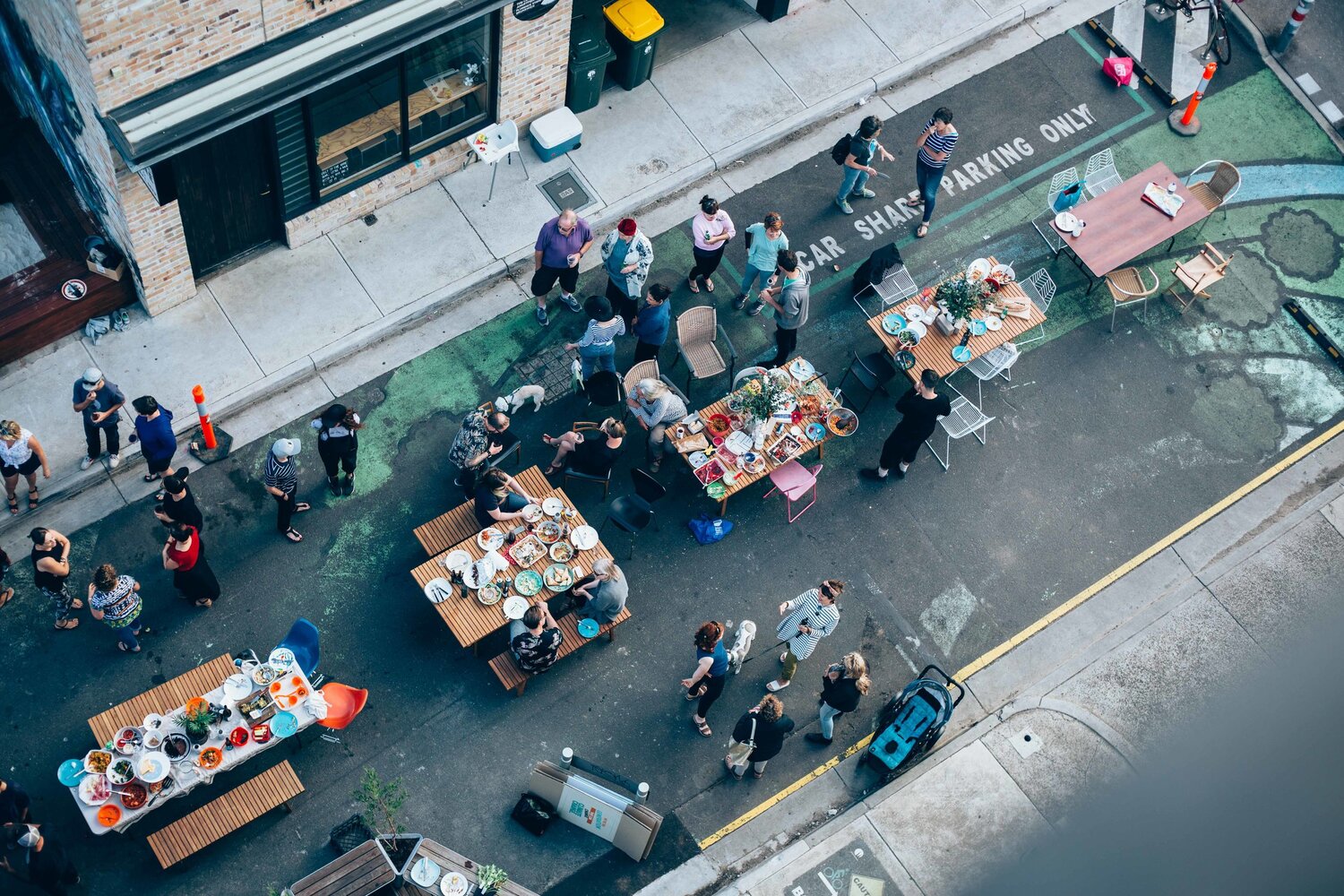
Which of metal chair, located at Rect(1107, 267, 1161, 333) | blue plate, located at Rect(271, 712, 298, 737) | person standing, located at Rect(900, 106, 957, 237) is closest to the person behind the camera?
blue plate, located at Rect(271, 712, 298, 737)

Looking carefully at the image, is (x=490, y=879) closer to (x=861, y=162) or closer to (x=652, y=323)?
(x=652, y=323)

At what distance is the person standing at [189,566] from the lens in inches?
592

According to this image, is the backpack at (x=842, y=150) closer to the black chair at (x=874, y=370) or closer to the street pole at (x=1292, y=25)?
the black chair at (x=874, y=370)

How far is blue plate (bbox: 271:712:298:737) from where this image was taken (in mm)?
14727

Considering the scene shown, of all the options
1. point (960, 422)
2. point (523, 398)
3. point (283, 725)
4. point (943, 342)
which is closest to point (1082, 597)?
point (960, 422)

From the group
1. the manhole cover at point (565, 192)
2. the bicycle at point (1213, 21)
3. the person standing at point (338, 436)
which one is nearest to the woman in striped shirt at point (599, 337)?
the manhole cover at point (565, 192)

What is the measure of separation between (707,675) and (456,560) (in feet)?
10.5

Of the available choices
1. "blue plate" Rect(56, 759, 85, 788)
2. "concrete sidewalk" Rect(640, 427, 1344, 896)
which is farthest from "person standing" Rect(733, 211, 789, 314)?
"blue plate" Rect(56, 759, 85, 788)

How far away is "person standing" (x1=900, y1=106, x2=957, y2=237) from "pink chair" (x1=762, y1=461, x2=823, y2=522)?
4580 millimetres

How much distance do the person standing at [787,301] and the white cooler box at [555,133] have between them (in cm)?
372

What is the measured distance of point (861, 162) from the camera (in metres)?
19.3

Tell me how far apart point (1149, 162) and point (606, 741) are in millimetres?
12332

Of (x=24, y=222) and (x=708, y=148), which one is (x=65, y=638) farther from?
(x=708, y=148)

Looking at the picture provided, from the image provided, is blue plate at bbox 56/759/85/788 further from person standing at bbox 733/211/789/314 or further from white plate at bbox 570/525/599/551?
person standing at bbox 733/211/789/314
